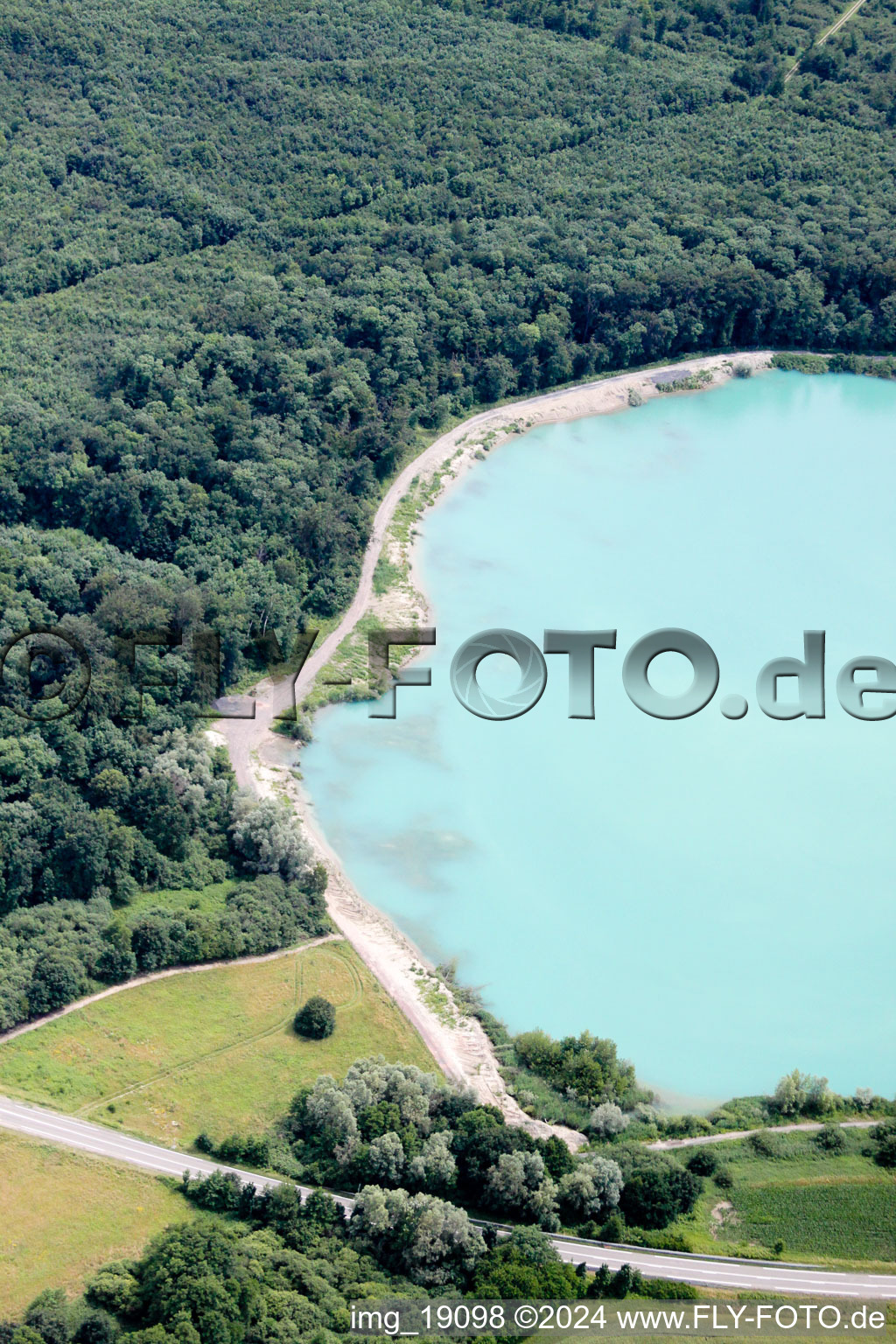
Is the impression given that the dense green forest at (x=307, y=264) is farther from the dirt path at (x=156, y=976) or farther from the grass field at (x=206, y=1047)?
the grass field at (x=206, y=1047)

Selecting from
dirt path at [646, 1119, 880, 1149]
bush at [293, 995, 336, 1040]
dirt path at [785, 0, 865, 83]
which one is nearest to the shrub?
dirt path at [646, 1119, 880, 1149]

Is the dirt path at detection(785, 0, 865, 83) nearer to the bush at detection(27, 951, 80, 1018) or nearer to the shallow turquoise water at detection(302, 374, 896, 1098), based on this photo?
the shallow turquoise water at detection(302, 374, 896, 1098)

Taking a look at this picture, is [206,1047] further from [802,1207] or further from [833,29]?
[833,29]

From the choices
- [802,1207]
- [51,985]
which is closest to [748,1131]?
[802,1207]

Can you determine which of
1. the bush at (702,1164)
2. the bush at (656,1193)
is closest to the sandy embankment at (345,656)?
the bush at (656,1193)

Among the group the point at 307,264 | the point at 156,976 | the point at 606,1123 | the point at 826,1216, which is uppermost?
the point at 307,264

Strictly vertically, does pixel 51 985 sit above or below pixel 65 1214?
above
